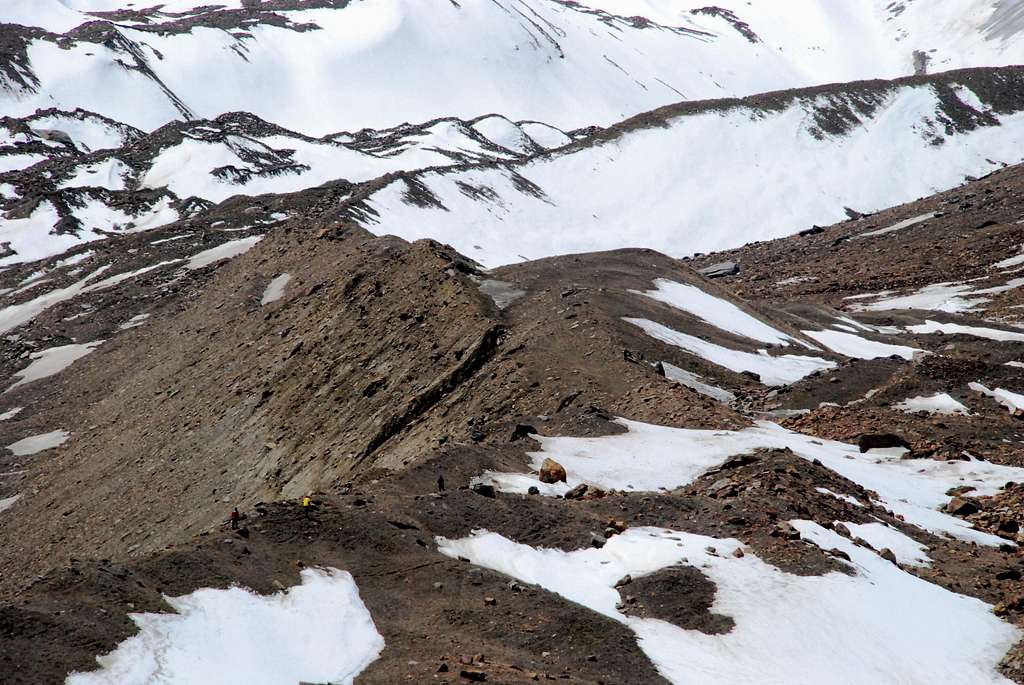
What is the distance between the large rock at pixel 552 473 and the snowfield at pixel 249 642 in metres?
5.52

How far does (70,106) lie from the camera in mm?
106812

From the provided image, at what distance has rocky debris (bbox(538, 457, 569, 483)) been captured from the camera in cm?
1645

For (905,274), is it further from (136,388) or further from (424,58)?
(424,58)

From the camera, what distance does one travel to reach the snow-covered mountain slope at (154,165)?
64.5 metres

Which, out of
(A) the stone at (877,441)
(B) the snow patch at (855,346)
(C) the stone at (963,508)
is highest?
(C) the stone at (963,508)

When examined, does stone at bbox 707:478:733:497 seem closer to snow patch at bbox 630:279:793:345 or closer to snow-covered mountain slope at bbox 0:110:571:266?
snow patch at bbox 630:279:793:345

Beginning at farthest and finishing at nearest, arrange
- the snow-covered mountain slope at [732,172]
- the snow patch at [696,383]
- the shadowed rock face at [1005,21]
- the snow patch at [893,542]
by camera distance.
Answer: the shadowed rock face at [1005,21], the snow-covered mountain slope at [732,172], the snow patch at [696,383], the snow patch at [893,542]

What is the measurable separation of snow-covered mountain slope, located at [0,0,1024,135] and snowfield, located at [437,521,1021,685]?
348 ft

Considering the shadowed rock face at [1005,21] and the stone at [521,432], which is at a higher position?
the shadowed rock face at [1005,21]

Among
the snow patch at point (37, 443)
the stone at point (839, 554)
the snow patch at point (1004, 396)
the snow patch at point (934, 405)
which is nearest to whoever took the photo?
the stone at point (839, 554)

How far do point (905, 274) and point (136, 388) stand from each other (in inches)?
1521

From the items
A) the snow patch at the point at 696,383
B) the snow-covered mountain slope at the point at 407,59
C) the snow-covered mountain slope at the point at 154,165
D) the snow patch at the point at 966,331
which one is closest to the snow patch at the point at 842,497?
the snow patch at the point at 696,383

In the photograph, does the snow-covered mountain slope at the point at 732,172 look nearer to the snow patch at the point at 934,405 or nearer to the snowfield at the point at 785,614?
the snow patch at the point at 934,405

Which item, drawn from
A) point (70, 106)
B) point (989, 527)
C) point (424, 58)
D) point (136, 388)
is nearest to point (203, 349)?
point (136, 388)
